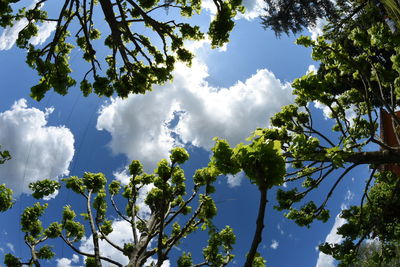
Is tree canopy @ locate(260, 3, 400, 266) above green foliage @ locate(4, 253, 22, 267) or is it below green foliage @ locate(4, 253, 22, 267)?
→ above

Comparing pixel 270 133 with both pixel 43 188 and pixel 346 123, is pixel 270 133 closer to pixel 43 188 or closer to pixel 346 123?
pixel 346 123

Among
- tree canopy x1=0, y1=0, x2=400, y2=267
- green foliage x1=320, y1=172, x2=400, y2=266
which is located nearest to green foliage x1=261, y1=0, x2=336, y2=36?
tree canopy x1=0, y1=0, x2=400, y2=267

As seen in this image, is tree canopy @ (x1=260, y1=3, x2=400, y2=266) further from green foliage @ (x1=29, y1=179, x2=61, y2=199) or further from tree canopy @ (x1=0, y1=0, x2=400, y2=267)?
green foliage @ (x1=29, y1=179, x2=61, y2=199)

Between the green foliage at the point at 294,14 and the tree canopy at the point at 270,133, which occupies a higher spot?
the green foliage at the point at 294,14

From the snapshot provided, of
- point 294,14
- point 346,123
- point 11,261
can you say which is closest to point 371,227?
point 346,123

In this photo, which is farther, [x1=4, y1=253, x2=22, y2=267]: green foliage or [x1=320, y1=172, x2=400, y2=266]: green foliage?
[x1=4, y1=253, x2=22, y2=267]: green foliage

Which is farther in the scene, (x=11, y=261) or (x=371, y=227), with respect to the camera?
(x=11, y=261)

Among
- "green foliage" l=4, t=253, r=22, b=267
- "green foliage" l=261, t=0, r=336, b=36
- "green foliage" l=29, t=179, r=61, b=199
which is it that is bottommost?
"green foliage" l=4, t=253, r=22, b=267

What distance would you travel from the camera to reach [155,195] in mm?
9914

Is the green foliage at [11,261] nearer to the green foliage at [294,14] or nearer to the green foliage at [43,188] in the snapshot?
the green foliage at [43,188]

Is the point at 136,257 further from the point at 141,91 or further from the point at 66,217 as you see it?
the point at 141,91

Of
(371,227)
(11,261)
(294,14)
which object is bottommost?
(11,261)

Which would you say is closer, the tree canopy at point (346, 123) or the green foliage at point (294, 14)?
the tree canopy at point (346, 123)

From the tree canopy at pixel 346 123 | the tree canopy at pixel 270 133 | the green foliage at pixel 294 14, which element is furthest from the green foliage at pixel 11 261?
the green foliage at pixel 294 14
